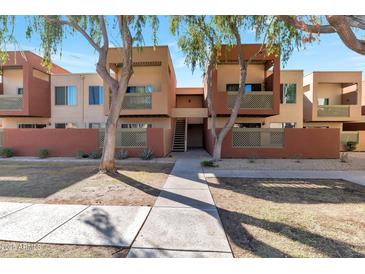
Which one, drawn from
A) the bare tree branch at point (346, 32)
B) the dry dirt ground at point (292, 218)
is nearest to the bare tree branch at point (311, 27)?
the bare tree branch at point (346, 32)

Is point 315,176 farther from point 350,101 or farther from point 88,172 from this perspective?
point 350,101

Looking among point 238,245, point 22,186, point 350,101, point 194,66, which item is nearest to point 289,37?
point 194,66

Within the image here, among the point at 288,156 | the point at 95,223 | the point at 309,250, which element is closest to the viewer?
the point at 309,250

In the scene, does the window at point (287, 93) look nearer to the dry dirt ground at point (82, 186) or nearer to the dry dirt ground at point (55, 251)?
the dry dirt ground at point (82, 186)

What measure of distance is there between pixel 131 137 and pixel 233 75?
9.38 m

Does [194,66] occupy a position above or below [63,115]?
above

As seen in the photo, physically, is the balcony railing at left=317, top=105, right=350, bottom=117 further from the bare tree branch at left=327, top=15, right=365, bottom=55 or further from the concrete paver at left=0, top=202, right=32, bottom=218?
the concrete paver at left=0, top=202, right=32, bottom=218

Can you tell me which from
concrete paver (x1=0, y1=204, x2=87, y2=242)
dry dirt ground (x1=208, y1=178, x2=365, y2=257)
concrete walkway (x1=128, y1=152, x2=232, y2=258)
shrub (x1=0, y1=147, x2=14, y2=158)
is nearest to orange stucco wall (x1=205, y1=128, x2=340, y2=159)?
dry dirt ground (x1=208, y1=178, x2=365, y2=257)

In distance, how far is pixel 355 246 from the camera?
332 cm

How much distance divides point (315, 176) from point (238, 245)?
7.02 m

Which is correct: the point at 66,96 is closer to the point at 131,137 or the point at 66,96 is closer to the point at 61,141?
the point at 61,141

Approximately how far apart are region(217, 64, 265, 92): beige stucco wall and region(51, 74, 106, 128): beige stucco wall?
33.1ft

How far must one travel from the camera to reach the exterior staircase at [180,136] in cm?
1765

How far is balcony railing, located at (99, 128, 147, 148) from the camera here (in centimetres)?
1349
